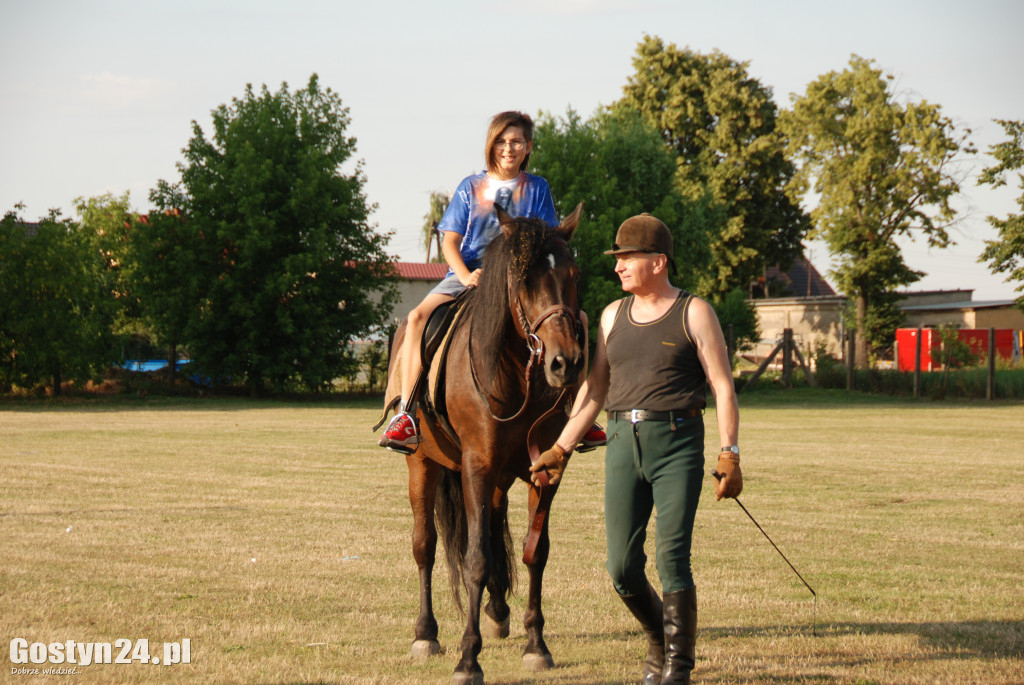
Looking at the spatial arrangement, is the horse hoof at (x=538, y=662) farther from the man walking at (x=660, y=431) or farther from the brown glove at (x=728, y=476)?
the brown glove at (x=728, y=476)

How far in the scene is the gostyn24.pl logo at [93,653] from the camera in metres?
5.45

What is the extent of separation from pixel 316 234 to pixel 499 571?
3161 centimetres

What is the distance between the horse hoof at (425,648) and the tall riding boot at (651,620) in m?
1.44

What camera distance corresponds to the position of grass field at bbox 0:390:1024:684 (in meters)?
5.63

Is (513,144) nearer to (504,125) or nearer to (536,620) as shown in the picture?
(504,125)

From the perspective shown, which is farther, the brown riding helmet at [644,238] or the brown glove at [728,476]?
the brown riding helmet at [644,238]

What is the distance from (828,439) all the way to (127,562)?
1652 cm

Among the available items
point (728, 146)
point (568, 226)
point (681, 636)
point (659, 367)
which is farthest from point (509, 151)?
point (728, 146)

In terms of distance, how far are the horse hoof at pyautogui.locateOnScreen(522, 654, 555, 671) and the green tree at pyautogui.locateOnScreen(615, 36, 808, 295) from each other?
1946 inches

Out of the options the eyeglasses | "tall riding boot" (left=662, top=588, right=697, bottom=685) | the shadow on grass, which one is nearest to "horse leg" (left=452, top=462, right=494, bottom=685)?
"tall riding boot" (left=662, top=588, right=697, bottom=685)

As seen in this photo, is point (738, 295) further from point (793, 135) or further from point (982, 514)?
point (982, 514)

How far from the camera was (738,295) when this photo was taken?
48.4 metres

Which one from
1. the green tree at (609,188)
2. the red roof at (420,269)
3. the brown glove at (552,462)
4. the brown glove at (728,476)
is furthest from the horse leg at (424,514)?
the red roof at (420,269)

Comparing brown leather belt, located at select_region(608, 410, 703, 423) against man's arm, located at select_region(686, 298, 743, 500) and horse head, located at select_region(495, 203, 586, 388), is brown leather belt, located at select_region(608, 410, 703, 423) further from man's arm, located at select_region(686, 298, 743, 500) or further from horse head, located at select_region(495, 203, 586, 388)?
horse head, located at select_region(495, 203, 586, 388)
